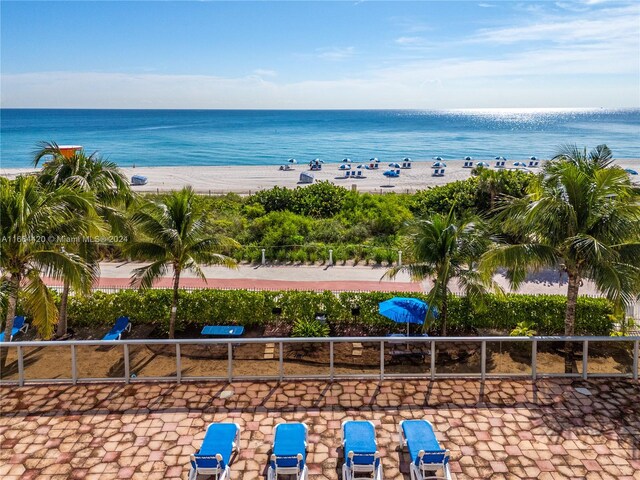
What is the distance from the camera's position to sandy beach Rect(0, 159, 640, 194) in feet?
177

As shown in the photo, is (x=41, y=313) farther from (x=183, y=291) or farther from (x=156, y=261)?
(x=183, y=291)

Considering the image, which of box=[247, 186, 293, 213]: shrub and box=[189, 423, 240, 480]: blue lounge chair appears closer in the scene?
box=[189, 423, 240, 480]: blue lounge chair

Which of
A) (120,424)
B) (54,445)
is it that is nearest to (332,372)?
(120,424)

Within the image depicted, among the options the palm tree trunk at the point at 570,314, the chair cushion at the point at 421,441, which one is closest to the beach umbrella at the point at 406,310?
the palm tree trunk at the point at 570,314

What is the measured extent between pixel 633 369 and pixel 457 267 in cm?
498

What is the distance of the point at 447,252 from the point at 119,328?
10.4 metres

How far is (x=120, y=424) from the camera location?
26.7ft

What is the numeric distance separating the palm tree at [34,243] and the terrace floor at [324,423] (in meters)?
2.11

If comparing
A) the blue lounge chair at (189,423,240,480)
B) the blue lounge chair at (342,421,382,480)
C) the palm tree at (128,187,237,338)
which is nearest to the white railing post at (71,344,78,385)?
the blue lounge chair at (189,423,240,480)

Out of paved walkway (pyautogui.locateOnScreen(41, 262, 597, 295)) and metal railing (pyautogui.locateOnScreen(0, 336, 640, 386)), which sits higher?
metal railing (pyautogui.locateOnScreen(0, 336, 640, 386))

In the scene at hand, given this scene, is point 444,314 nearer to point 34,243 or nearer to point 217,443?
point 217,443

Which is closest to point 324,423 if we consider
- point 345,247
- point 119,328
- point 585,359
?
point 585,359

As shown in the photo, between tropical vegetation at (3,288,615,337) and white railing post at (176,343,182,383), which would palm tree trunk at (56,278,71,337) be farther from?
white railing post at (176,343,182,383)

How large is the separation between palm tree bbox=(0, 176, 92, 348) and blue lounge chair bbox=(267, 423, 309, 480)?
19.2 ft
